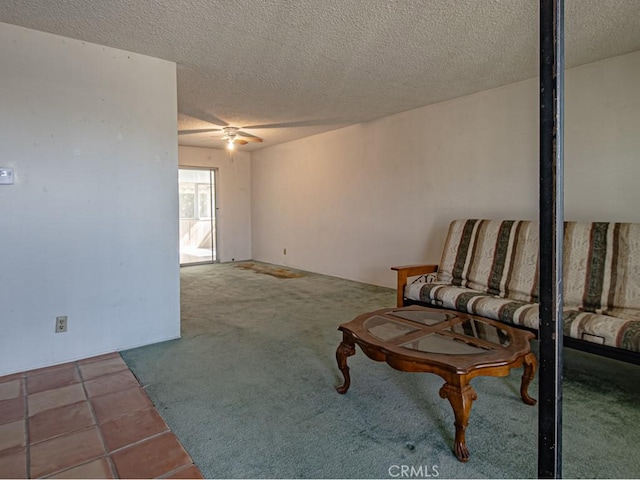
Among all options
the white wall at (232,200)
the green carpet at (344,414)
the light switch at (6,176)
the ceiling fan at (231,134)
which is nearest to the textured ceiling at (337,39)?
the light switch at (6,176)

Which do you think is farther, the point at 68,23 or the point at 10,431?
the point at 68,23

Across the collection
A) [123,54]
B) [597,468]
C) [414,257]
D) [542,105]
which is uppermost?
[123,54]

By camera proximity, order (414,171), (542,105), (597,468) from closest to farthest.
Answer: (542,105), (597,468), (414,171)

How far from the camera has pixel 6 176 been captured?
91.8 inches

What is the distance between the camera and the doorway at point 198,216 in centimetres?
705

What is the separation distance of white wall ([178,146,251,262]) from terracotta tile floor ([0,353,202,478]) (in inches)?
197

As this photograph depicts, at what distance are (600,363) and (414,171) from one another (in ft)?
8.69

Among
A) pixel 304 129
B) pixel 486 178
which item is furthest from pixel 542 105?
pixel 304 129

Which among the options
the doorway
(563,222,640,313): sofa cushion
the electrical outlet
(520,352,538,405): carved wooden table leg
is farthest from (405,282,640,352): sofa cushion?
the doorway

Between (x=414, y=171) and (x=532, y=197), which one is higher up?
(x=414, y=171)

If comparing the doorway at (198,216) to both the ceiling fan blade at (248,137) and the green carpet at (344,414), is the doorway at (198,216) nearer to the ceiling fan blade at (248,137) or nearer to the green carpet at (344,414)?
the ceiling fan blade at (248,137)

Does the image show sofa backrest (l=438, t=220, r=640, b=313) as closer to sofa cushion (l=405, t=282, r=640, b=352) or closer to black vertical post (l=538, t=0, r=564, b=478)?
sofa cushion (l=405, t=282, r=640, b=352)

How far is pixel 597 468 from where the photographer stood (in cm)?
146

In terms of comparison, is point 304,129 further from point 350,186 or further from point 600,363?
point 600,363
